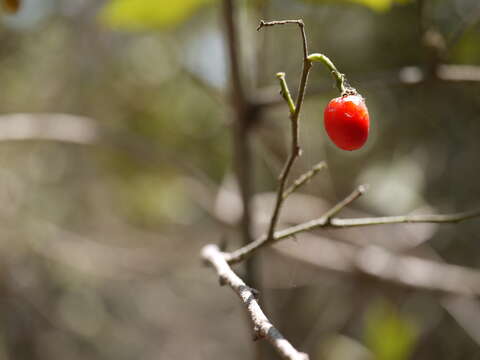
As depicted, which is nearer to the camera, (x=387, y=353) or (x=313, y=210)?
(x=387, y=353)

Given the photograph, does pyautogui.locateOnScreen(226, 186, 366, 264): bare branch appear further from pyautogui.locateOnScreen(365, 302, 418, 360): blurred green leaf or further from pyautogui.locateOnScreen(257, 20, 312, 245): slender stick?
pyautogui.locateOnScreen(365, 302, 418, 360): blurred green leaf

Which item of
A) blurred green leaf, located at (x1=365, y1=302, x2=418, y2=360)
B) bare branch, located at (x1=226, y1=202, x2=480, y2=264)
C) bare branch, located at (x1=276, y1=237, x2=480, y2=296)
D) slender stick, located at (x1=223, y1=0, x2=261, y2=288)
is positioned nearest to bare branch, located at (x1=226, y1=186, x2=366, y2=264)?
bare branch, located at (x1=226, y1=202, x2=480, y2=264)

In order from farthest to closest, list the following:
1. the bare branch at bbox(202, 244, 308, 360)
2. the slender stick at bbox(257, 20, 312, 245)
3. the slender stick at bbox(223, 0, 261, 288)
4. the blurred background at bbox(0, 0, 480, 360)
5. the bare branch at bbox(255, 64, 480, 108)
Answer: the blurred background at bbox(0, 0, 480, 360), the slender stick at bbox(223, 0, 261, 288), the bare branch at bbox(255, 64, 480, 108), the slender stick at bbox(257, 20, 312, 245), the bare branch at bbox(202, 244, 308, 360)

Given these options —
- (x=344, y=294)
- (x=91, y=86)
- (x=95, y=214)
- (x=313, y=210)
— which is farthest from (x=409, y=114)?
(x=95, y=214)

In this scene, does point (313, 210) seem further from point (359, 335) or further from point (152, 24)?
point (152, 24)

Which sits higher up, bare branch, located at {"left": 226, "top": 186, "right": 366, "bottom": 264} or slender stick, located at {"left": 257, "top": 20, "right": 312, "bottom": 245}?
slender stick, located at {"left": 257, "top": 20, "right": 312, "bottom": 245}

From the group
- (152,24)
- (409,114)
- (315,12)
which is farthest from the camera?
(409,114)

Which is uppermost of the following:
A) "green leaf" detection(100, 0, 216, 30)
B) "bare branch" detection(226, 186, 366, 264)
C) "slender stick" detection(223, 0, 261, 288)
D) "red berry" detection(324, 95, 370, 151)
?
"green leaf" detection(100, 0, 216, 30)
